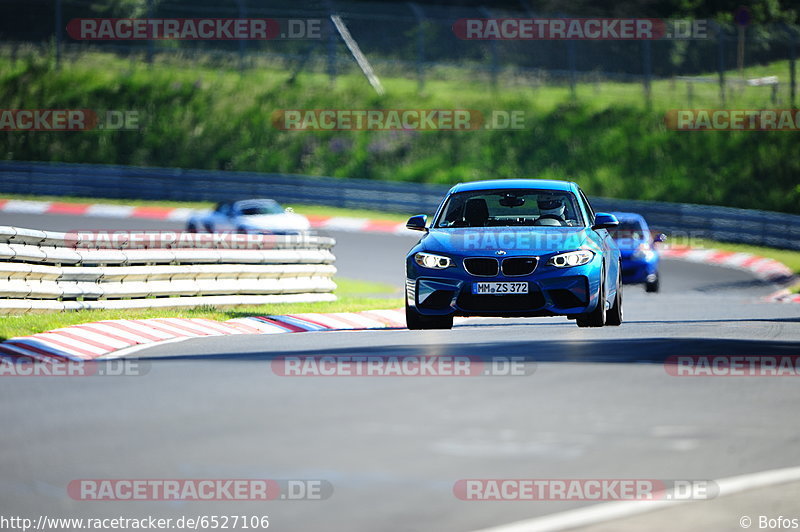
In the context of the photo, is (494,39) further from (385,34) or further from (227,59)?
(227,59)

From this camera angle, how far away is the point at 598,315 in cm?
1420

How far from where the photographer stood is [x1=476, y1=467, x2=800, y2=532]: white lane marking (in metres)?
7.04

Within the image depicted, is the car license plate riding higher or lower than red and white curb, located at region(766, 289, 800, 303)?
higher

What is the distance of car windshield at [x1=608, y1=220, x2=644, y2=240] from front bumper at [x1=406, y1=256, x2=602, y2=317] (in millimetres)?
12866

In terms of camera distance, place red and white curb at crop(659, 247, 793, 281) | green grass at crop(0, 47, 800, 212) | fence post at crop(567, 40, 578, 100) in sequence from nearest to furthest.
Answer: red and white curb at crop(659, 247, 793, 281), green grass at crop(0, 47, 800, 212), fence post at crop(567, 40, 578, 100)

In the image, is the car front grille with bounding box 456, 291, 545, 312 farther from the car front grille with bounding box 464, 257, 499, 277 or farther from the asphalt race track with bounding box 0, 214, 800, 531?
the asphalt race track with bounding box 0, 214, 800, 531

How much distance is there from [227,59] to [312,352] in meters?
37.6

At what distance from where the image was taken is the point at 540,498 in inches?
298

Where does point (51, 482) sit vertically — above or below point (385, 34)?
below

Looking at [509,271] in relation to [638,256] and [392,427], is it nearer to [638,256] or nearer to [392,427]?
[392,427]

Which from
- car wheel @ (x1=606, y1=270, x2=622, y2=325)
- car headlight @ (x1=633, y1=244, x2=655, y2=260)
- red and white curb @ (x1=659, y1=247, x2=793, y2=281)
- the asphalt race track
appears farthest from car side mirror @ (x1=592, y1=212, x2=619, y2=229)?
red and white curb @ (x1=659, y1=247, x2=793, y2=281)

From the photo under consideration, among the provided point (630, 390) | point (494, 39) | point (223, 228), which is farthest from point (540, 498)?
point (494, 39)

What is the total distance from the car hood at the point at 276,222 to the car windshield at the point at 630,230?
790 cm

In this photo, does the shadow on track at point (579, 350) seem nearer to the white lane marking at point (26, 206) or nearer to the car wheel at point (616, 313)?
the car wheel at point (616, 313)
